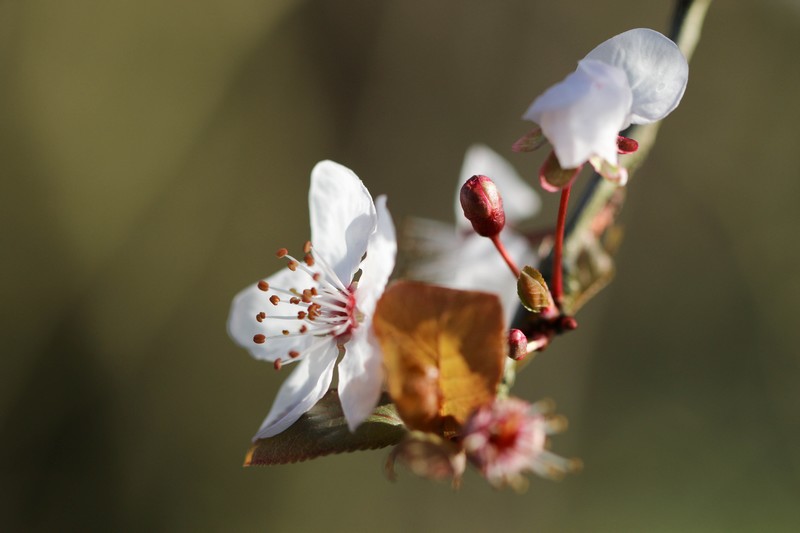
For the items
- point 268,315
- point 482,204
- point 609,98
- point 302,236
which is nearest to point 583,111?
point 609,98

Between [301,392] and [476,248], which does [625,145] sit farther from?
[476,248]

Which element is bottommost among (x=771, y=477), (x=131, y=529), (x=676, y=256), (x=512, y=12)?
(x=131, y=529)

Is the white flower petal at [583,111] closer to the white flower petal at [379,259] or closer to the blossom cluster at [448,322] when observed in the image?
the blossom cluster at [448,322]

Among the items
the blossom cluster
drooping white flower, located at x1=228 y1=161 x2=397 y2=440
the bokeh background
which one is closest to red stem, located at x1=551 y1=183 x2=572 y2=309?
the blossom cluster

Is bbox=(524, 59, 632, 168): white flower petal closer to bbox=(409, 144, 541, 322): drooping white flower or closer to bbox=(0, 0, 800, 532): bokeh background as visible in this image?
bbox=(409, 144, 541, 322): drooping white flower

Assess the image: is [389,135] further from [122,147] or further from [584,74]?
[584,74]

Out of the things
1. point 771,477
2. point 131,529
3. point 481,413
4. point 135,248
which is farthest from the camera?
point 135,248

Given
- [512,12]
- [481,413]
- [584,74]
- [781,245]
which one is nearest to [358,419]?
[481,413]
